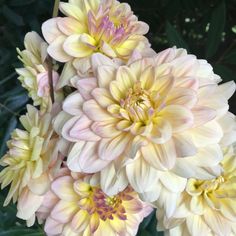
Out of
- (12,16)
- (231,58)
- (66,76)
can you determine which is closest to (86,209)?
(66,76)

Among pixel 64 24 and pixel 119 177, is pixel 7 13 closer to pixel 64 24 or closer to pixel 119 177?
pixel 64 24

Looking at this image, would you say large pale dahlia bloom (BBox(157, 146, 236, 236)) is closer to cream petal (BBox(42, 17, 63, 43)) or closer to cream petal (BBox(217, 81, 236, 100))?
cream petal (BBox(217, 81, 236, 100))

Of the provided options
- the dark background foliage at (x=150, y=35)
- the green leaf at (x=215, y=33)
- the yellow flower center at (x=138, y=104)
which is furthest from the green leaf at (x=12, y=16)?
the yellow flower center at (x=138, y=104)

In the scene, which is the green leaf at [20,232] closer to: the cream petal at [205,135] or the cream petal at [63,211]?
the cream petal at [63,211]

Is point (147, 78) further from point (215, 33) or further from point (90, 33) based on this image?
point (215, 33)

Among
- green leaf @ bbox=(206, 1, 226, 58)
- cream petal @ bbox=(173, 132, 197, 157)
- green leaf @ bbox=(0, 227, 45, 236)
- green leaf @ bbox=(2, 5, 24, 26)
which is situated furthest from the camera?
green leaf @ bbox=(2, 5, 24, 26)

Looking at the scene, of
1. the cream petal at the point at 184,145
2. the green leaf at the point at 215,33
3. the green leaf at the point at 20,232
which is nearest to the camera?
the cream petal at the point at 184,145

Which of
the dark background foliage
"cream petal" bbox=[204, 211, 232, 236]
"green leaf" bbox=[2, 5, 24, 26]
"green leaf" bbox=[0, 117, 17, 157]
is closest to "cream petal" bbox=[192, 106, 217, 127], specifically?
"cream petal" bbox=[204, 211, 232, 236]
